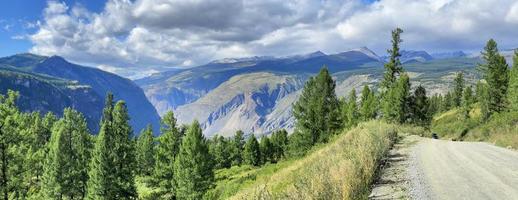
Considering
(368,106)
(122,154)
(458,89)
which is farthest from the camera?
(458,89)

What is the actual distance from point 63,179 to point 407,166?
188 ft

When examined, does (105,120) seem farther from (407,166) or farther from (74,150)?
(407,166)

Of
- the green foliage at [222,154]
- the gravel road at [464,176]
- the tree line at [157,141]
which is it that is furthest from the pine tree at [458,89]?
the gravel road at [464,176]

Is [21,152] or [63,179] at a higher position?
[21,152]

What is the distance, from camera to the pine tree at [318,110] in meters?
62.9

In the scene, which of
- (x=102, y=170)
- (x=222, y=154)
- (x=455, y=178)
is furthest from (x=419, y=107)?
(x=455, y=178)

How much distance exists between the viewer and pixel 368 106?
86312 millimetres

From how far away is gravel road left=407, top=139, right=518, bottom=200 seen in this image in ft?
46.8

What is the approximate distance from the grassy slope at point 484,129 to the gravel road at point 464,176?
10.1 m

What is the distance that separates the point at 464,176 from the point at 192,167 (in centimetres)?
4062

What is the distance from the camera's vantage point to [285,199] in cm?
1153

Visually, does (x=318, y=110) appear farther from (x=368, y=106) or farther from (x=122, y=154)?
(x=122, y=154)

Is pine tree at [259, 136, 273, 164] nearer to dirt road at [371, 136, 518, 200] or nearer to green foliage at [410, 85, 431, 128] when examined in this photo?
green foliage at [410, 85, 431, 128]

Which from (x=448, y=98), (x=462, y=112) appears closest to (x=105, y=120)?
(x=462, y=112)
